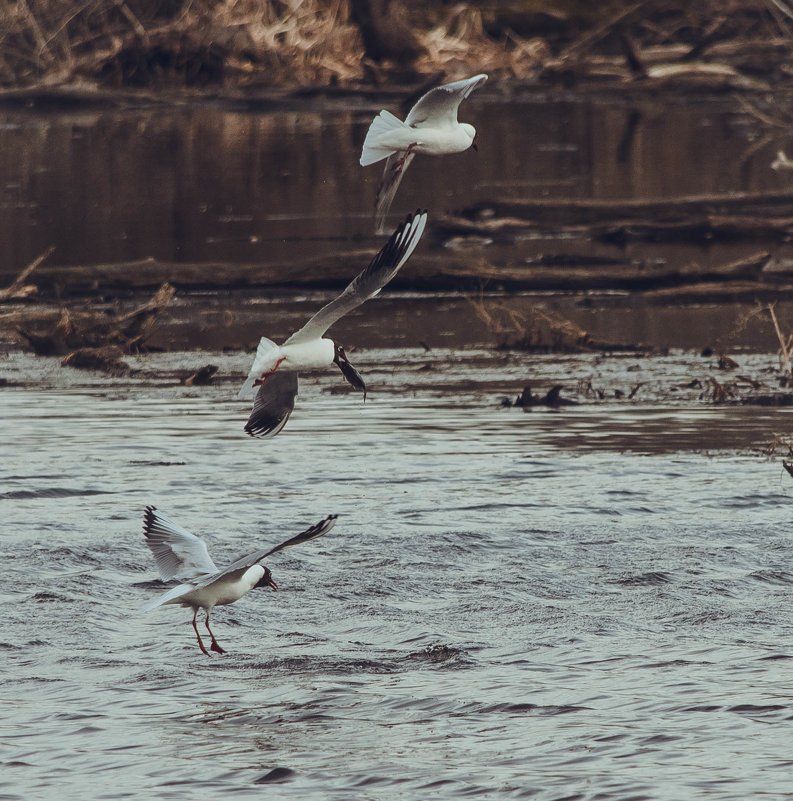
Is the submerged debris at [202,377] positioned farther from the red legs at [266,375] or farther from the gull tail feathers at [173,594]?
the red legs at [266,375]

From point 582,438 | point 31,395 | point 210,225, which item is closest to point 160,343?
point 31,395

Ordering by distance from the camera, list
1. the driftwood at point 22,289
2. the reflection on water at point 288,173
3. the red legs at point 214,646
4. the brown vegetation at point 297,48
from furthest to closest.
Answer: the brown vegetation at point 297,48 < the reflection on water at point 288,173 < the driftwood at point 22,289 < the red legs at point 214,646

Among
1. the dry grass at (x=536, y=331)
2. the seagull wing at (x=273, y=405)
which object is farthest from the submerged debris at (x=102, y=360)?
the seagull wing at (x=273, y=405)

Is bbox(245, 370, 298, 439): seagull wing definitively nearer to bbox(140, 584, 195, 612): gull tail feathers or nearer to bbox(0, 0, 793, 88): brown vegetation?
bbox(140, 584, 195, 612): gull tail feathers

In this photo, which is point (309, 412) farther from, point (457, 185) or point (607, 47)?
point (607, 47)

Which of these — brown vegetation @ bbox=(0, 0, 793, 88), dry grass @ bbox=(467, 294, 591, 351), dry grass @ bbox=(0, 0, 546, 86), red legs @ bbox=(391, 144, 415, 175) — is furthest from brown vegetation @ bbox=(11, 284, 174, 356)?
dry grass @ bbox=(0, 0, 546, 86)

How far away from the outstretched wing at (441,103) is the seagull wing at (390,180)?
21 centimetres

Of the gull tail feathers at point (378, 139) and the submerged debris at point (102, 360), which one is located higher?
the gull tail feathers at point (378, 139)

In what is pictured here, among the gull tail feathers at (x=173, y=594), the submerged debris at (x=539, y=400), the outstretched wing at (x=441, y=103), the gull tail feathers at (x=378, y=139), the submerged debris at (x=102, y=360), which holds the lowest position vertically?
the submerged debris at (x=539, y=400)

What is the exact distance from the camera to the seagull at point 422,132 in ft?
25.6

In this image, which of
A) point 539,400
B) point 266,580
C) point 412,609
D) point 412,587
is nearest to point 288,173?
point 539,400

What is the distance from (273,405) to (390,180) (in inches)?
44.0

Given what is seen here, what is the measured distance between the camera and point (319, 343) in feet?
23.6

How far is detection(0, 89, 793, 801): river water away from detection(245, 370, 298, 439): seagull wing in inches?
47.6
